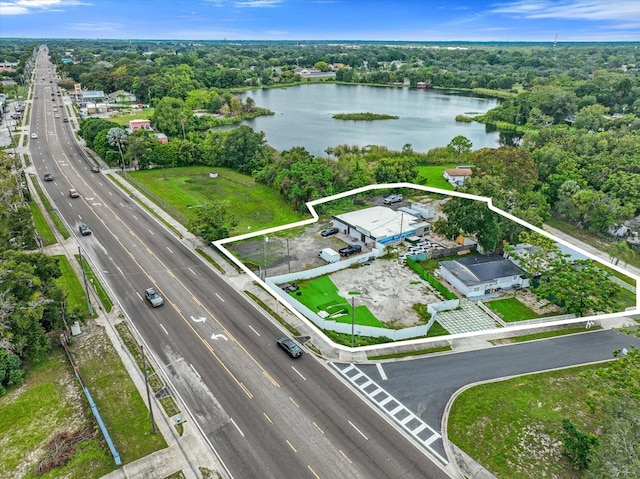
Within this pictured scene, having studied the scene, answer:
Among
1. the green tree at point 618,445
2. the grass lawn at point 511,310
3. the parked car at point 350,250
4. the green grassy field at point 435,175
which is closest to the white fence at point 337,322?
the parked car at point 350,250

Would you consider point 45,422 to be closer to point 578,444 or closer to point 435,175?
point 578,444

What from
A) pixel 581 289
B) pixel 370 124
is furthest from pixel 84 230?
pixel 370 124

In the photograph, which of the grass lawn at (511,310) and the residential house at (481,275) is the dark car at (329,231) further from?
the grass lawn at (511,310)

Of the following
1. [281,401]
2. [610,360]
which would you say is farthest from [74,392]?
[610,360]

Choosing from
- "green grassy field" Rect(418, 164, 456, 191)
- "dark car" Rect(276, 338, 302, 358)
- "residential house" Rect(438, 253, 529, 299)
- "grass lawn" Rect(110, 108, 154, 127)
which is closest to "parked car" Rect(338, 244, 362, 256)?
"residential house" Rect(438, 253, 529, 299)

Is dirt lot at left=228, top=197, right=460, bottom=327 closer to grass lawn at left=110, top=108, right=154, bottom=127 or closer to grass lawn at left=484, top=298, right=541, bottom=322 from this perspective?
grass lawn at left=484, top=298, right=541, bottom=322

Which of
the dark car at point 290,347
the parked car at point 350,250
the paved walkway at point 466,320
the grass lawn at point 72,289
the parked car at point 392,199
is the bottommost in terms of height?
the paved walkway at point 466,320

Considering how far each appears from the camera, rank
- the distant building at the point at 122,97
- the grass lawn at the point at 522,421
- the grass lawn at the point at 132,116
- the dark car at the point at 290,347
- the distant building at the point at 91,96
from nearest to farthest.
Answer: the grass lawn at the point at 522,421 < the dark car at the point at 290,347 < the grass lawn at the point at 132,116 < the distant building at the point at 91,96 < the distant building at the point at 122,97
